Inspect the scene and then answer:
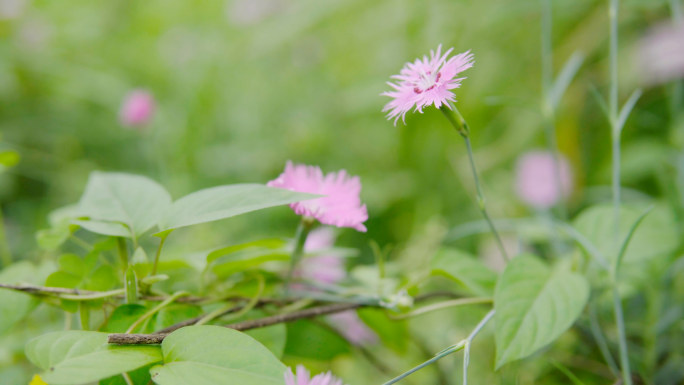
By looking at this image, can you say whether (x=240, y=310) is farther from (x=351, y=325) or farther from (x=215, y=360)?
(x=351, y=325)

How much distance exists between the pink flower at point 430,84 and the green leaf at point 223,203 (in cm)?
7

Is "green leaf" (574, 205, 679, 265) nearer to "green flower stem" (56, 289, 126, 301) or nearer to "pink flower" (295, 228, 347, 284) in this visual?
"pink flower" (295, 228, 347, 284)

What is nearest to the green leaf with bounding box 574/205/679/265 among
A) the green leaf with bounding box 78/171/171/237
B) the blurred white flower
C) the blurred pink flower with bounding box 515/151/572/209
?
the green leaf with bounding box 78/171/171/237

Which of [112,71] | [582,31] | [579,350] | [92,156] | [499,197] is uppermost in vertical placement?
[112,71]

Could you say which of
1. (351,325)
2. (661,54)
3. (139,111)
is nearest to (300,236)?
(351,325)

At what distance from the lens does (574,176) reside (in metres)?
0.92

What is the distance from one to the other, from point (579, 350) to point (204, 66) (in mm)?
1073

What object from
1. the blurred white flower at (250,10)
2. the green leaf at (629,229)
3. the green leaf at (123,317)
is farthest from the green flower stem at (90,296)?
the blurred white flower at (250,10)

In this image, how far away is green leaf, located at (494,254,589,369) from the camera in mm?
276

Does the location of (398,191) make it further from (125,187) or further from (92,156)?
(92,156)

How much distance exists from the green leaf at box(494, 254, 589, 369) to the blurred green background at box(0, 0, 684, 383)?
0.29 metres

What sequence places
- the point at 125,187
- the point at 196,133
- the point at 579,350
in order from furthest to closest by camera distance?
the point at 196,133 → the point at 579,350 → the point at 125,187

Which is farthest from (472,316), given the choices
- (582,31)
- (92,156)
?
(92,156)

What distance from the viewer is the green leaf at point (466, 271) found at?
34 cm
